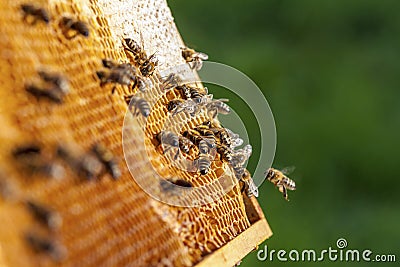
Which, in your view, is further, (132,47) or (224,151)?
(224,151)

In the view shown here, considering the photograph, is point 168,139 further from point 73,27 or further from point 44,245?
point 44,245

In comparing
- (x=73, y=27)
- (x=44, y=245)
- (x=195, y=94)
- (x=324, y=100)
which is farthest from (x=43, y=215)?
(x=324, y=100)

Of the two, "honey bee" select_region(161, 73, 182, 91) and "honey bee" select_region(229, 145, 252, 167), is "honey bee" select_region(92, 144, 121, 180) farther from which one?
"honey bee" select_region(229, 145, 252, 167)

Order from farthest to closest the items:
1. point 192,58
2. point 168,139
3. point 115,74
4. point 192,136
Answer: point 192,58 < point 192,136 < point 168,139 < point 115,74

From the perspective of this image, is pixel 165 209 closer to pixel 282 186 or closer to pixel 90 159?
pixel 90 159

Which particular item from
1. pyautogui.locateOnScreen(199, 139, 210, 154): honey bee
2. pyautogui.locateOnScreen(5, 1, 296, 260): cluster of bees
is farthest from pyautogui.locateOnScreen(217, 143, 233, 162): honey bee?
pyautogui.locateOnScreen(199, 139, 210, 154): honey bee

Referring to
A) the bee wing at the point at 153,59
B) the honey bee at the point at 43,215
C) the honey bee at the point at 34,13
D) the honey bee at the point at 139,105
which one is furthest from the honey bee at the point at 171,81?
the honey bee at the point at 43,215
